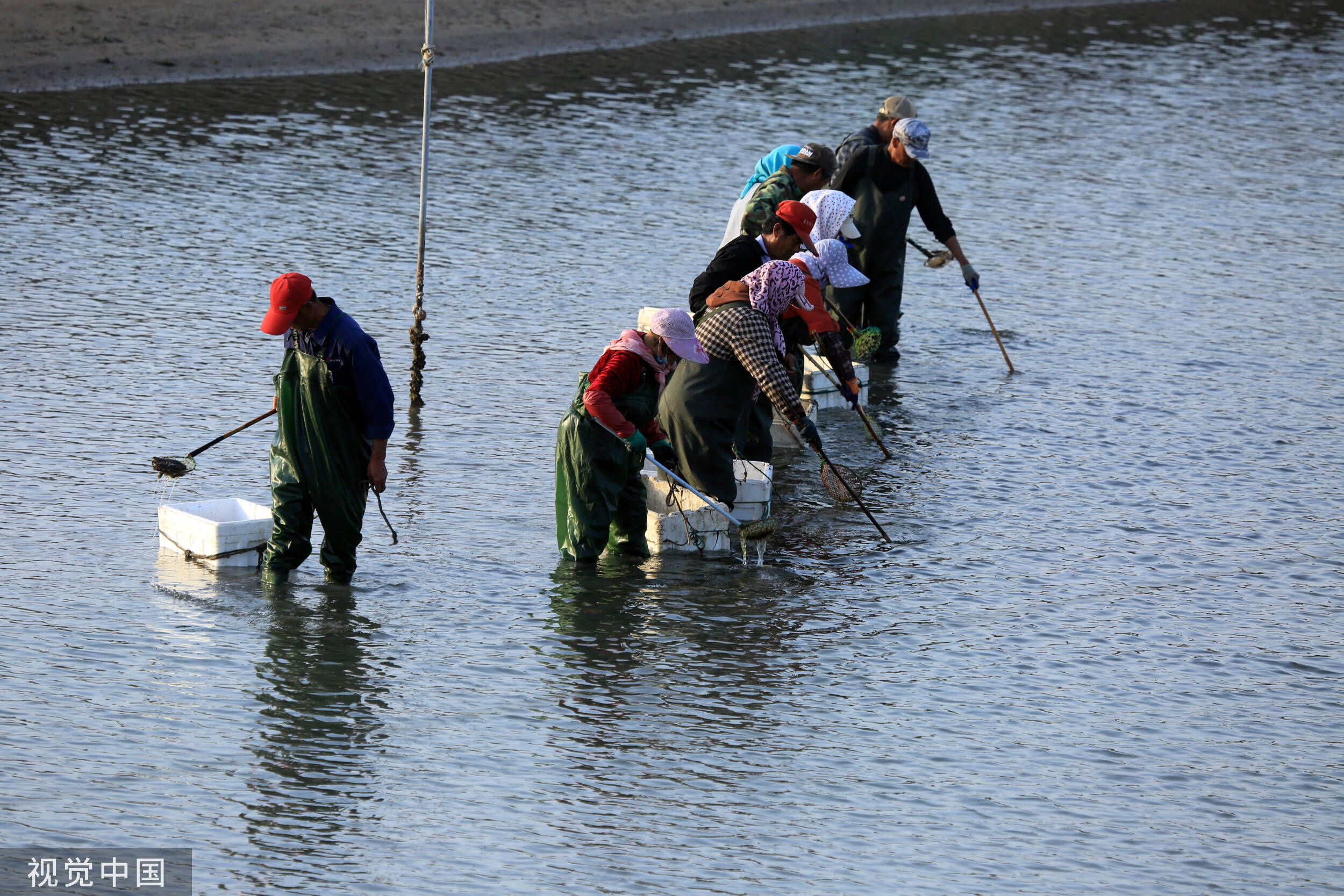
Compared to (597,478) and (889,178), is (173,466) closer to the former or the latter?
(597,478)

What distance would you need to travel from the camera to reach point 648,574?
857cm

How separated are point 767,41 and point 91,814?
67.4 ft

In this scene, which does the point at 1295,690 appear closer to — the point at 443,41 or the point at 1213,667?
the point at 1213,667

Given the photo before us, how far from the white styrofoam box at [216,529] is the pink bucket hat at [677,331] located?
6.89ft

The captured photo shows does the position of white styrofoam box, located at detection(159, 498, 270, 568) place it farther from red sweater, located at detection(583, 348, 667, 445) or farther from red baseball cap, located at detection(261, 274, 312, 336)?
red sweater, located at detection(583, 348, 667, 445)

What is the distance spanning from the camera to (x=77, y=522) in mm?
8742

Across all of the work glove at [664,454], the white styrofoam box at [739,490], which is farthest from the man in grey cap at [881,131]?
the work glove at [664,454]

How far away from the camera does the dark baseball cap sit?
10562 mm

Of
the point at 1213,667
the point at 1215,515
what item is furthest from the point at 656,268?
the point at 1213,667

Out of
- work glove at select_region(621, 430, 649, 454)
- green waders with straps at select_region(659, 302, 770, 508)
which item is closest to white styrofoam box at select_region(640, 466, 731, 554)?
green waders with straps at select_region(659, 302, 770, 508)

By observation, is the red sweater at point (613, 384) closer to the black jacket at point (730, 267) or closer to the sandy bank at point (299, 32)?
the black jacket at point (730, 267)

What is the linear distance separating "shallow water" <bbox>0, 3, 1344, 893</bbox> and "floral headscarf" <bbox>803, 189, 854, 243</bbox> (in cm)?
134

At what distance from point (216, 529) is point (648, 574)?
214cm

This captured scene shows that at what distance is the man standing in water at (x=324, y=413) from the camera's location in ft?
24.0
